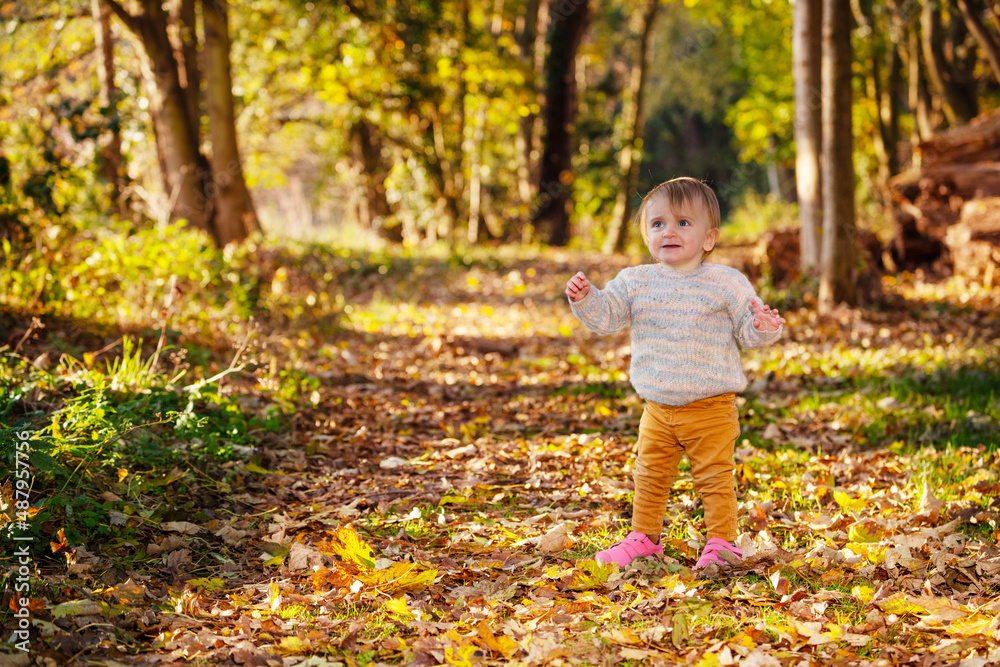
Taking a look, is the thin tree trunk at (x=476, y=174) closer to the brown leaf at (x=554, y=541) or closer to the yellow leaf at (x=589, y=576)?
the brown leaf at (x=554, y=541)

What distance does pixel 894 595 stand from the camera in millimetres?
2889

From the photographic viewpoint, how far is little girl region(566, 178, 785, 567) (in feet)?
10.7

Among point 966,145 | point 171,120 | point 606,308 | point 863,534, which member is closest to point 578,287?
point 606,308

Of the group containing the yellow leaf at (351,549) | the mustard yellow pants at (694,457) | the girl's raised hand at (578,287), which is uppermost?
the girl's raised hand at (578,287)

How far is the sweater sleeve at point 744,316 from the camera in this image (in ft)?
10.5

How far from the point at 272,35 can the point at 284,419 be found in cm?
1232

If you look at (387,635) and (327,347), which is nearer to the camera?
(387,635)

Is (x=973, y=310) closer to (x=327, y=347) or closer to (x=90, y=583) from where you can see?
(x=327, y=347)

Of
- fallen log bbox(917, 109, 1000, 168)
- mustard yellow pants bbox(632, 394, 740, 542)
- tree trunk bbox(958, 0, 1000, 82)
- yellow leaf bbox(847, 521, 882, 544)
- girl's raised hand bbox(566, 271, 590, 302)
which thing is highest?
tree trunk bbox(958, 0, 1000, 82)

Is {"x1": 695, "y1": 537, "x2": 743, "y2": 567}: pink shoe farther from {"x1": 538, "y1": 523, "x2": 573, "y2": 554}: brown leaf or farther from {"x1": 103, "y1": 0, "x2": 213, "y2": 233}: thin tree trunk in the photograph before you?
{"x1": 103, "y1": 0, "x2": 213, "y2": 233}: thin tree trunk

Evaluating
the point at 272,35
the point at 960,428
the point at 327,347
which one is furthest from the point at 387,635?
the point at 272,35

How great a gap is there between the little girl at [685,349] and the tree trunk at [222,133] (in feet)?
27.9

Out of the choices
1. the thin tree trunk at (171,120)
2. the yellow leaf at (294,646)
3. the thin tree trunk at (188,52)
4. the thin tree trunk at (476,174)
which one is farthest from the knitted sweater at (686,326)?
the thin tree trunk at (476,174)

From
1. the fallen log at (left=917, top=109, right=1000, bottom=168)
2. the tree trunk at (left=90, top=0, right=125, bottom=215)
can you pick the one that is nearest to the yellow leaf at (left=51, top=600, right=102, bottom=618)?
the tree trunk at (left=90, top=0, right=125, bottom=215)
